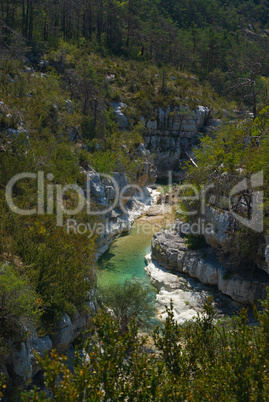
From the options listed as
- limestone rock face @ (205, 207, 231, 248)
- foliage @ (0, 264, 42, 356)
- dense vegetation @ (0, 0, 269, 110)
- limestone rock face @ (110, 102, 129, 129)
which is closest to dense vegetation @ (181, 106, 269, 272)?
limestone rock face @ (205, 207, 231, 248)

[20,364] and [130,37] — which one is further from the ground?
[130,37]

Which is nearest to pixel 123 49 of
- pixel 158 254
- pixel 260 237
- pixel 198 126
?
pixel 198 126

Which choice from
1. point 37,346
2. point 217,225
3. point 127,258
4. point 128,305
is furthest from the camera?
point 127,258

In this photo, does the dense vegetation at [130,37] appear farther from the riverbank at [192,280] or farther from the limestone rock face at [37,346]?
the limestone rock face at [37,346]

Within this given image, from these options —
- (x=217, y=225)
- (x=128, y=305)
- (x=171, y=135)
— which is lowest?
(x=128, y=305)

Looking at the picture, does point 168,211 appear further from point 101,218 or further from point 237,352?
point 237,352

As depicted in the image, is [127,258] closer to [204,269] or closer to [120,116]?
[204,269]

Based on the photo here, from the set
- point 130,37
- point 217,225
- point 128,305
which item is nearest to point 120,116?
→ point 130,37

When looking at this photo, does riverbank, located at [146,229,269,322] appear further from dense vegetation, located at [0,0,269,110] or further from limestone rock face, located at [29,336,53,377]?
dense vegetation, located at [0,0,269,110]
